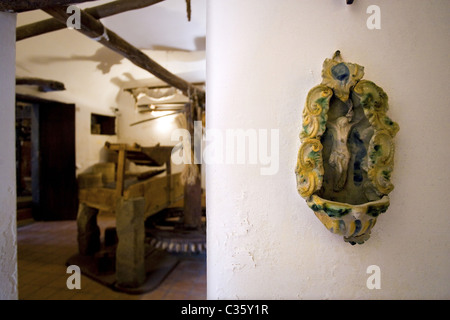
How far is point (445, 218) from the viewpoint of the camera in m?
0.77

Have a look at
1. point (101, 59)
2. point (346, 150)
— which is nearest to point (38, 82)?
point (101, 59)

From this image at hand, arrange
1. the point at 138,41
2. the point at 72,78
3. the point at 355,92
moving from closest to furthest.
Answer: the point at 355,92 < the point at 138,41 < the point at 72,78

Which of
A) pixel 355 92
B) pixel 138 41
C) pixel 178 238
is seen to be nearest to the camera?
pixel 355 92

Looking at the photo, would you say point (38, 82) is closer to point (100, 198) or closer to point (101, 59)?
point (101, 59)

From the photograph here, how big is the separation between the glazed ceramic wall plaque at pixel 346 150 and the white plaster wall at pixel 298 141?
0.06 metres

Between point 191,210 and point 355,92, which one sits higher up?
Answer: point 355,92

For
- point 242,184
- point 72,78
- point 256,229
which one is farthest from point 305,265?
point 72,78

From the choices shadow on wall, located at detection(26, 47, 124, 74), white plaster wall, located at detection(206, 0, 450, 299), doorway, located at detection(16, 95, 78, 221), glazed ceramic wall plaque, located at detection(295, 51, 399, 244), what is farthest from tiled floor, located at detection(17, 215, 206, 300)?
shadow on wall, located at detection(26, 47, 124, 74)

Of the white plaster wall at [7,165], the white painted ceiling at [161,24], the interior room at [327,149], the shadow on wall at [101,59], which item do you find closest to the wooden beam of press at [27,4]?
the white plaster wall at [7,165]

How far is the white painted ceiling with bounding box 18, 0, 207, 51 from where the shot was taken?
3.08 meters

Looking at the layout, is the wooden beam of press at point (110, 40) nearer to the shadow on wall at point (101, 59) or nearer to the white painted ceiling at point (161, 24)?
the white painted ceiling at point (161, 24)

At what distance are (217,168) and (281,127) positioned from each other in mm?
260
